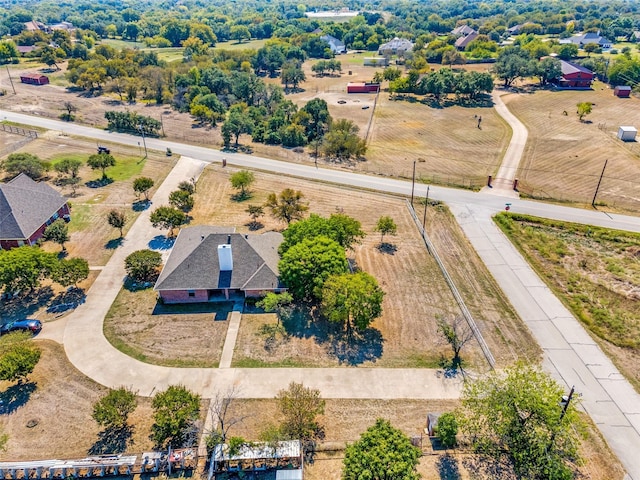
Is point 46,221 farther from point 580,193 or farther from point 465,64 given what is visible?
point 465,64

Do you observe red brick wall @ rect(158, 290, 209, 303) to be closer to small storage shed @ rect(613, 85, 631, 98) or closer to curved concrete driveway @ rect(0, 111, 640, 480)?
curved concrete driveway @ rect(0, 111, 640, 480)

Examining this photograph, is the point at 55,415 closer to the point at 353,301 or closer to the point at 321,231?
the point at 353,301

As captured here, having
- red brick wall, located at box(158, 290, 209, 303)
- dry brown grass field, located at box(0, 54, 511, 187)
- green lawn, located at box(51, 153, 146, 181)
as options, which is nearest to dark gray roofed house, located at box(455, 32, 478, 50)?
dry brown grass field, located at box(0, 54, 511, 187)

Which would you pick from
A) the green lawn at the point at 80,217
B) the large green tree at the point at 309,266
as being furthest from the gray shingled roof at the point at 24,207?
the large green tree at the point at 309,266

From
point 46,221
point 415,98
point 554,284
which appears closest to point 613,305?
point 554,284

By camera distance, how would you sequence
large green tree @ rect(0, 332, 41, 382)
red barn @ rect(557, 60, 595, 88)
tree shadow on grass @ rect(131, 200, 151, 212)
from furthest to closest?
1. red barn @ rect(557, 60, 595, 88)
2. tree shadow on grass @ rect(131, 200, 151, 212)
3. large green tree @ rect(0, 332, 41, 382)

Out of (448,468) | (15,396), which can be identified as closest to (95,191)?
(15,396)
